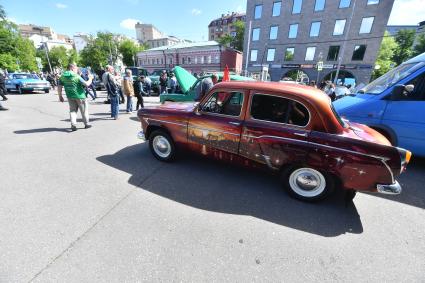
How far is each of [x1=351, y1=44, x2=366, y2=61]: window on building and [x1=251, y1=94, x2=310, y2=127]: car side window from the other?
101ft

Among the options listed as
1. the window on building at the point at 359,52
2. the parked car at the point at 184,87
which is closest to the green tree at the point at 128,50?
the window on building at the point at 359,52

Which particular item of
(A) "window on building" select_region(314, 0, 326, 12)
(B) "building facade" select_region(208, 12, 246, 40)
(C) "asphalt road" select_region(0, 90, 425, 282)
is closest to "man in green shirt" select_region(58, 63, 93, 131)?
(C) "asphalt road" select_region(0, 90, 425, 282)

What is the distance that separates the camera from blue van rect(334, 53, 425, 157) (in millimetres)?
3572

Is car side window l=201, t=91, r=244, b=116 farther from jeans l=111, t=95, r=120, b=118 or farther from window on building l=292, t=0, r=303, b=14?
window on building l=292, t=0, r=303, b=14

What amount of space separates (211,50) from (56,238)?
37.8m

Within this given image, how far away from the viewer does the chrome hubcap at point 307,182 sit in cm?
280

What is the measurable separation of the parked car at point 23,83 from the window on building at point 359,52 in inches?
1359

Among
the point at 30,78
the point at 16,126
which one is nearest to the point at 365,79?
the point at 16,126

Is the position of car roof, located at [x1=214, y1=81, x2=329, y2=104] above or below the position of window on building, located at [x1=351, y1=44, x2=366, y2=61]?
below

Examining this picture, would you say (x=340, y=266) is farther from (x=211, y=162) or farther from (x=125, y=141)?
(x=125, y=141)

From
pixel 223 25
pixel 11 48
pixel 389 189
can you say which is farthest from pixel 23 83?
pixel 223 25

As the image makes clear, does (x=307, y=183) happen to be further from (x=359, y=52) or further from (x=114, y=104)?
(x=359, y=52)

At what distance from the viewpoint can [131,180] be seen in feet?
11.0

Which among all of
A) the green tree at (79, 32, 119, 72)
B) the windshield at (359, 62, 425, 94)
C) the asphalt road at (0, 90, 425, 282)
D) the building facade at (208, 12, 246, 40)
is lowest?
the asphalt road at (0, 90, 425, 282)
